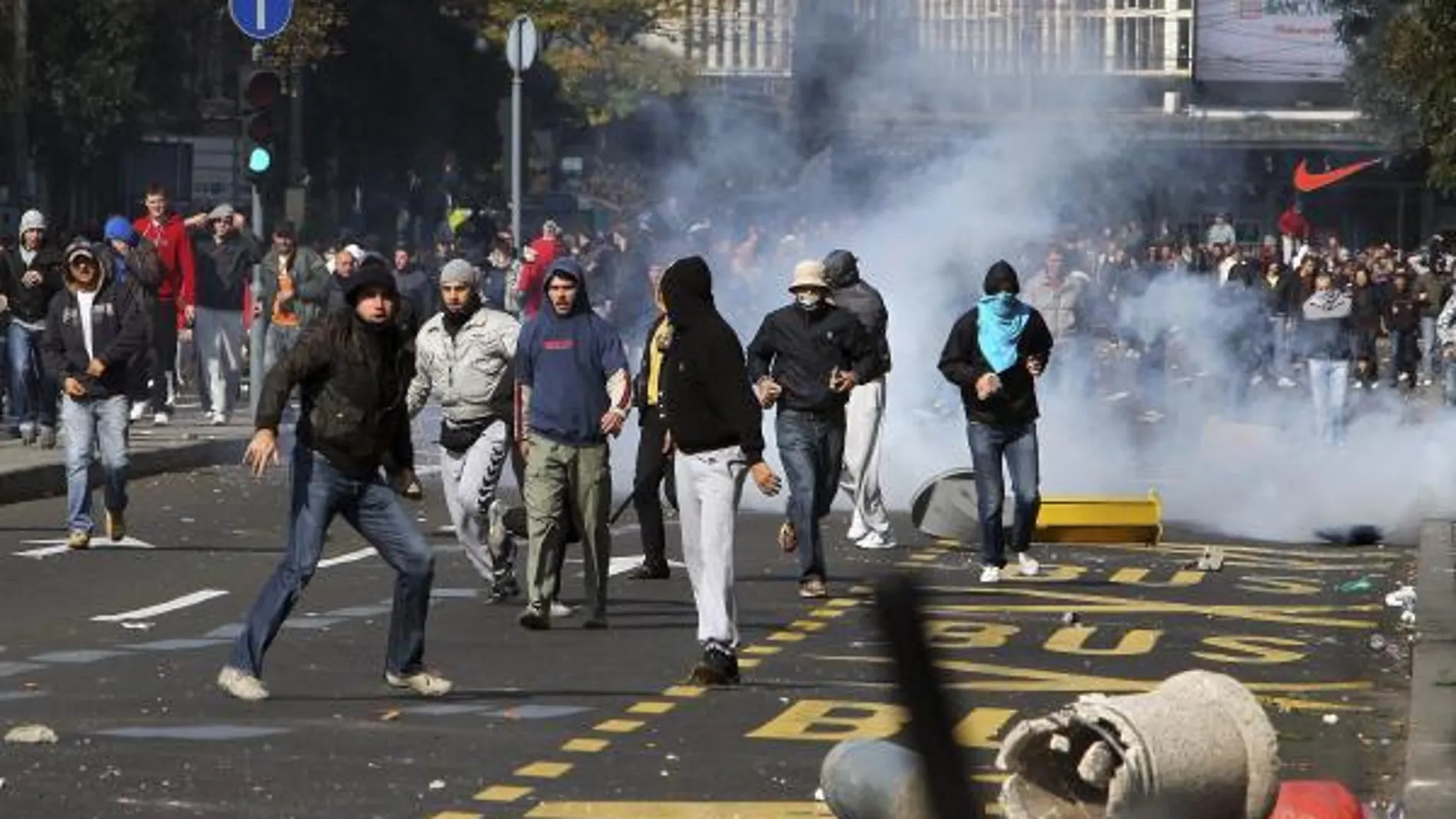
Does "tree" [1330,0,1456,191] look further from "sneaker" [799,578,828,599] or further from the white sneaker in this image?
"sneaker" [799,578,828,599]

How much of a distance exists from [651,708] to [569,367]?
3197mm

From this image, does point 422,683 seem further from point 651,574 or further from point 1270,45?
point 1270,45

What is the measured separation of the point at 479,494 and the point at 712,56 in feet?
176

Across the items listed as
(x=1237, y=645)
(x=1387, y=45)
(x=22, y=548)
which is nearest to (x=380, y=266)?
(x=1237, y=645)

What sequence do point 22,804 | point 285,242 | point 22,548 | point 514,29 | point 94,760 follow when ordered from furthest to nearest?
point 514,29 < point 285,242 < point 22,548 < point 94,760 < point 22,804

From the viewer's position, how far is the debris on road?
1170 centimetres

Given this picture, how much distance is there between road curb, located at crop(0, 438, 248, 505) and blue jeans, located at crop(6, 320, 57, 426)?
0.98 meters

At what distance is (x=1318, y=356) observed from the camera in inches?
1304

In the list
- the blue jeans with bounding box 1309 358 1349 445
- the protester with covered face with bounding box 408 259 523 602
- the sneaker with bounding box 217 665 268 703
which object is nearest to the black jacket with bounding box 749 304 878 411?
the protester with covered face with bounding box 408 259 523 602

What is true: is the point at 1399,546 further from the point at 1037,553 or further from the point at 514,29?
the point at 514,29

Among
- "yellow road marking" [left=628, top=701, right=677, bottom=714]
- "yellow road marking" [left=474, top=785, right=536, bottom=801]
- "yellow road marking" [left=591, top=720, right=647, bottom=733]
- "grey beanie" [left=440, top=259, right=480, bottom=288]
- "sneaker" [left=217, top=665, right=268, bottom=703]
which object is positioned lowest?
"yellow road marking" [left=628, top=701, right=677, bottom=714]

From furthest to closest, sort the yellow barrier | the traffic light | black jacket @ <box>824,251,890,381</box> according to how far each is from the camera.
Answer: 1. the traffic light
2. the yellow barrier
3. black jacket @ <box>824,251,890,381</box>

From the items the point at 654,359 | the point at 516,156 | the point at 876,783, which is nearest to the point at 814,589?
the point at 654,359

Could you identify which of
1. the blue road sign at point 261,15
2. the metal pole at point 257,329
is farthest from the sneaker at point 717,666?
the blue road sign at point 261,15
